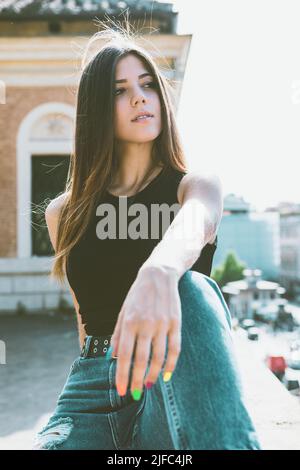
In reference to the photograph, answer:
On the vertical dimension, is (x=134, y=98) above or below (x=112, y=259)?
above

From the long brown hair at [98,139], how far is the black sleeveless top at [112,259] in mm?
51

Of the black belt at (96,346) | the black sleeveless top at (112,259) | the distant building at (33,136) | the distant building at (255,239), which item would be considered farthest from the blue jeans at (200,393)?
the distant building at (255,239)

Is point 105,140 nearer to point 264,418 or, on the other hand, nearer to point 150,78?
point 150,78

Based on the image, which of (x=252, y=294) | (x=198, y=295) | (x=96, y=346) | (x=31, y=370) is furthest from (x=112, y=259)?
(x=252, y=294)

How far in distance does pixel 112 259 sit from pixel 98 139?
448 mm

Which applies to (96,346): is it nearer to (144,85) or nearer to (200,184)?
(200,184)

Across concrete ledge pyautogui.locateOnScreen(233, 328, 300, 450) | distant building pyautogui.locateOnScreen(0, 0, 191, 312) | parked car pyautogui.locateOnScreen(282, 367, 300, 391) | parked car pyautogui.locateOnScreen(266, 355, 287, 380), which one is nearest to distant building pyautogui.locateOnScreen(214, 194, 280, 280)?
distant building pyautogui.locateOnScreen(0, 0, 191, 312)

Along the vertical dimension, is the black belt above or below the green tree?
above

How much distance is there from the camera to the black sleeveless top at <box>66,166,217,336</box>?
5.11 ft

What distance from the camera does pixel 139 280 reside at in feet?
3.35

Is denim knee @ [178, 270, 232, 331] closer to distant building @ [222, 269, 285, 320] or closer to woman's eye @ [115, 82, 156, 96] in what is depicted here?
woman's eye @ [115, 82, 156, 96]
